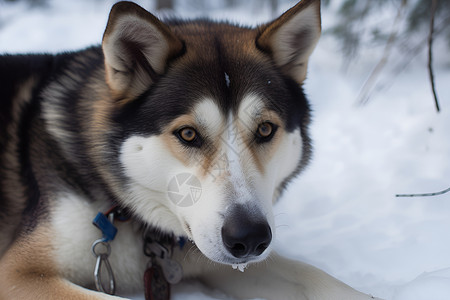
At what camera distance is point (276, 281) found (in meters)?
1.97

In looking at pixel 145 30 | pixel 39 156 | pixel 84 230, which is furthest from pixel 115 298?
pixel 145 30

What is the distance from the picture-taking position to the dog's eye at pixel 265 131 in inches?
67.2

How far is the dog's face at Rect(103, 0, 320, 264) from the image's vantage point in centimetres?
147

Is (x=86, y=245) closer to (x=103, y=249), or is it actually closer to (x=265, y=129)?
(x=103, y=249)

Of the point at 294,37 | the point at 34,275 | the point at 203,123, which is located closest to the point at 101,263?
the point at 34,275

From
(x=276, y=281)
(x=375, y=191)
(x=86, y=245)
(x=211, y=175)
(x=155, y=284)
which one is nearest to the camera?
(x=211, y=175)

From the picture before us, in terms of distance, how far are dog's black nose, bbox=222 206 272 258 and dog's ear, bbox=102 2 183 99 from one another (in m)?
0.70

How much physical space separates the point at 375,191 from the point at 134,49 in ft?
6.25

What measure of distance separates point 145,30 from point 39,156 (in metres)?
0.81

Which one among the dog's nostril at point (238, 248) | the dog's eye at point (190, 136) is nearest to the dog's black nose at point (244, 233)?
the dog's nostril at point (238, 248)

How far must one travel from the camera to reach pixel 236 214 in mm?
1404

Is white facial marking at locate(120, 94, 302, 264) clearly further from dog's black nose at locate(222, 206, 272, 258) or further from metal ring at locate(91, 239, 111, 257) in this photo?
metal ring at locate(91, 239, 111, 257)

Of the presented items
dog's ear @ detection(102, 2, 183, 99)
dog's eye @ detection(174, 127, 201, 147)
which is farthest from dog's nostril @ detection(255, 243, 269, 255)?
dog's ear @ detection(102, 2, 183, 99)

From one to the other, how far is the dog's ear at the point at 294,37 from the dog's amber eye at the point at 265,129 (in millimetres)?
360
